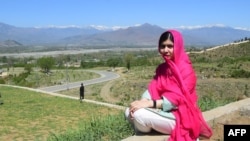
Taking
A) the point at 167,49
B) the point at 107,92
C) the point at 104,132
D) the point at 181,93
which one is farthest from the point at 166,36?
the point at 107,92

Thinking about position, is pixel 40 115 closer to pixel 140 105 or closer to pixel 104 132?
pixel 104 132

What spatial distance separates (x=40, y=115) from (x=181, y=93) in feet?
36.4

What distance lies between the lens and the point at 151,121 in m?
4.05

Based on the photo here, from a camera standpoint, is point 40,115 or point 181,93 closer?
point 181,93

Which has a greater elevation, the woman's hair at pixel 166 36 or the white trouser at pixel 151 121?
the woman's hair at pixel 166 36

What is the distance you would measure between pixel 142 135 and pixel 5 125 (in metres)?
9.07

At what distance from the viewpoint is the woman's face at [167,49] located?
4.07 meters

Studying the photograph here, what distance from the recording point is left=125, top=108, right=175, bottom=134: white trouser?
398 cm

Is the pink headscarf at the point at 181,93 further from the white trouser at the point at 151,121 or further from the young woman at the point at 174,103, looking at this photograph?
the white trouser at the point at 151,121

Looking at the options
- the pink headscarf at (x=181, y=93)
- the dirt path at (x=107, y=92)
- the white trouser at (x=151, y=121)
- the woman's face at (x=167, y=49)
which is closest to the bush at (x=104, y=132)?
the white trouser at (x=151, y=121)

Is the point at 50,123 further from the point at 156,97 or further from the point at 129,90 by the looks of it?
the point at 129,90

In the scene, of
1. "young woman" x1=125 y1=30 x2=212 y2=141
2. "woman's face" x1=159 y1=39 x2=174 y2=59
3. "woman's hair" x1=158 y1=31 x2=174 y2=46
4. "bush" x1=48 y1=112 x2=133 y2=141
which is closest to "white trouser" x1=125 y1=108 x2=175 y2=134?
"young woman" x1=125 y1=30 x2=212 y2=141

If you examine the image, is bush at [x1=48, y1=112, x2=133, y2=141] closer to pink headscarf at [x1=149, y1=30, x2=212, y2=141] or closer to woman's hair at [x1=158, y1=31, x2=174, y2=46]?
pink headscarf at [x1=149, y1=30, x2=212, y2=141]

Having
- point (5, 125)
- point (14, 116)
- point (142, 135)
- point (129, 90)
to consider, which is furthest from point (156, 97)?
point (129, 90)
